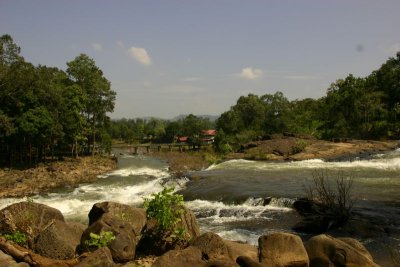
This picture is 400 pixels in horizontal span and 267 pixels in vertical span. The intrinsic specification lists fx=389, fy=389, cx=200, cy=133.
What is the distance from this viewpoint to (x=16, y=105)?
35719mm

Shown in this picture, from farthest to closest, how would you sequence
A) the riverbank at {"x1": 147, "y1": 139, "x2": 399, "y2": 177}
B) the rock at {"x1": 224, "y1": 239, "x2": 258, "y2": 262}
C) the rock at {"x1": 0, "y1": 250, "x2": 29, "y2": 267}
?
the riverbank at {"x1": 147, "y1": 139, "x2": 399, "y2": 177} < the rock at {"x1": 224, "y1": 239, "x2": 258, "y2": 262} < the rock at {"x1": 0, "y1": 250, "x2": 29, "y2": 267}

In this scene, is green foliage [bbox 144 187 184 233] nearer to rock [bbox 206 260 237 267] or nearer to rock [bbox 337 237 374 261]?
rock [bbox 206 260 237 267]

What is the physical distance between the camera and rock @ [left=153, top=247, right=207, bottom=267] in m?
7.29

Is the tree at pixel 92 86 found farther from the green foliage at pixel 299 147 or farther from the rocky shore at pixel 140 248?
the rocky shore at pixel 140 248

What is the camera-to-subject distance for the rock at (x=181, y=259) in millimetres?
7293

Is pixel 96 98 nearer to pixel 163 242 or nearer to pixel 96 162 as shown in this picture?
pixel 96 162

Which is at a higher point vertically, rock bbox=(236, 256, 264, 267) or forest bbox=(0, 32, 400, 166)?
forest bbox=(0, 32, 400, 166)

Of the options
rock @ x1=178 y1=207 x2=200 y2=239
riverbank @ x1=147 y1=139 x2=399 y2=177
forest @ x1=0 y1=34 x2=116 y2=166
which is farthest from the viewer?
riverbank @ x1=147 y1=139 x2=399 y2=177

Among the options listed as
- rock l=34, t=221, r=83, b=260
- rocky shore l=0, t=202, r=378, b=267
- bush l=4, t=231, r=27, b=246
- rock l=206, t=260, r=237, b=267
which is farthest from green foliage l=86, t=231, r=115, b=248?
rock l=206, t=260, r=237, b=267

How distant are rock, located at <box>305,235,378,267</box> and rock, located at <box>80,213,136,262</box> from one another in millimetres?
3880

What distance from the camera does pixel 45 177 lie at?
1281 inches

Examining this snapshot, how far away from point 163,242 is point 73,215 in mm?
11658

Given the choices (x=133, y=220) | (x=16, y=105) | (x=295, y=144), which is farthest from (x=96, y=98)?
(x=133, y=220)

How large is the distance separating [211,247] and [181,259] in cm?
86
